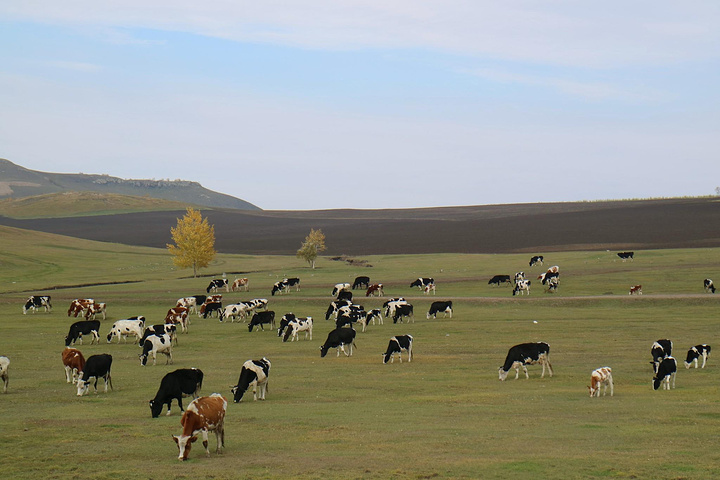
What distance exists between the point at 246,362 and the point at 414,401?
5354 millimetres

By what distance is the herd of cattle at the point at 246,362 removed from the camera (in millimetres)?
15930

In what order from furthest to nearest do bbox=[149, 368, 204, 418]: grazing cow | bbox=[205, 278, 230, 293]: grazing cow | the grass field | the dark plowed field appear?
the dark plowed field < bbox=[205, 278, 230, 293]: grazing cow < bbox=[149, 368, 204, 418]: grazing cow < the grass field

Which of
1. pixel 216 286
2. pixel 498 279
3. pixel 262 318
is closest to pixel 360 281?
pixel 498 279

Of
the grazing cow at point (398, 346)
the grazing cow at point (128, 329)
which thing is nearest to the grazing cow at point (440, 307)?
the grazing cow at point (398, 346)

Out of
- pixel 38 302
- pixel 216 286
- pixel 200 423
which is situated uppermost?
pixel 200 423

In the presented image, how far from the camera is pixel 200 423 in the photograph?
49.5ft

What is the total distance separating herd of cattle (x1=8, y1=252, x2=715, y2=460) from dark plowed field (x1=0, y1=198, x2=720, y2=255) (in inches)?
1730

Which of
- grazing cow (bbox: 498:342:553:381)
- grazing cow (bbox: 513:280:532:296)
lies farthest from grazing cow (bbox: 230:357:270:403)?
grazing cow (bbox: 513:280:532:296)

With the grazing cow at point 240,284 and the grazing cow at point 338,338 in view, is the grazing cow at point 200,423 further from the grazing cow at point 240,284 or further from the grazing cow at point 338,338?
the grazing cow at point 240,284

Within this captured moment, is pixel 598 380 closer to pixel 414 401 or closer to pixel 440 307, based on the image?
pixel 414 401

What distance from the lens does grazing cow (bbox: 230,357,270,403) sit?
21.9 meters

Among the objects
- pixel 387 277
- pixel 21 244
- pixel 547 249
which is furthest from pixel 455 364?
pixel 21 244

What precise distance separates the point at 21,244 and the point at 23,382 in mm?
87027

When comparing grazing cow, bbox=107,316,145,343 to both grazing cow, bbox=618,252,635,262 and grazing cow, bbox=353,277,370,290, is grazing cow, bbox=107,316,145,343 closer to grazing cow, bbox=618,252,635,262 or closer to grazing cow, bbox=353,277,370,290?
grazing cow, bbox=353,277,370,290
